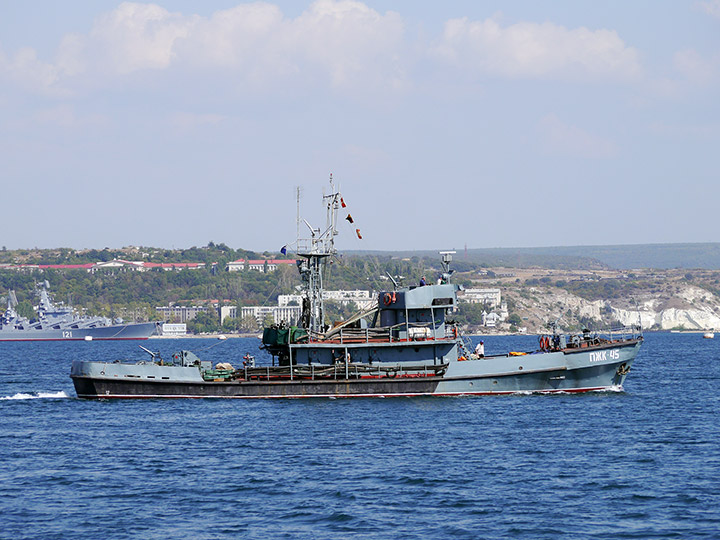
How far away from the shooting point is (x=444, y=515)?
84.1 ft

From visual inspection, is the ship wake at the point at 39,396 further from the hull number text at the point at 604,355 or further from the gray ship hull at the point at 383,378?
the hull number text at the point at 604,355

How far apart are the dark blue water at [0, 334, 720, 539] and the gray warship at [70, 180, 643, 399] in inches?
33.8

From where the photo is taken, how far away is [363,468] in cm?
3130

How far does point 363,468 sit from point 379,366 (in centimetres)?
1498

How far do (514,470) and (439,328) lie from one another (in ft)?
52.2

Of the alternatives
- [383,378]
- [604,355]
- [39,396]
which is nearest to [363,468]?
[383,378]

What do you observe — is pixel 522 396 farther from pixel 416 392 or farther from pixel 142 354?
pixel 142 354

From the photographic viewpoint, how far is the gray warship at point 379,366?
151 feet

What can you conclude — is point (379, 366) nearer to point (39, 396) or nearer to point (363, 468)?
point (363, 468)

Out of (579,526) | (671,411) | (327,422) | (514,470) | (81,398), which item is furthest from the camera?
(81,398)

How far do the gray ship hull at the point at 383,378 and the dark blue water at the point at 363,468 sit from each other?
2.45 feet

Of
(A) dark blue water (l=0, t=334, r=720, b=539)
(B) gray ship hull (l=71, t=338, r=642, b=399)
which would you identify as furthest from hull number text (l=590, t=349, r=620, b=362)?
(A) dark blue water (l=0, t=334, r=720, b=539)

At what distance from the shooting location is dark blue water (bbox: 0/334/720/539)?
24859mm

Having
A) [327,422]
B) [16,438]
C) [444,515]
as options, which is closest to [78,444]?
[16,438]
